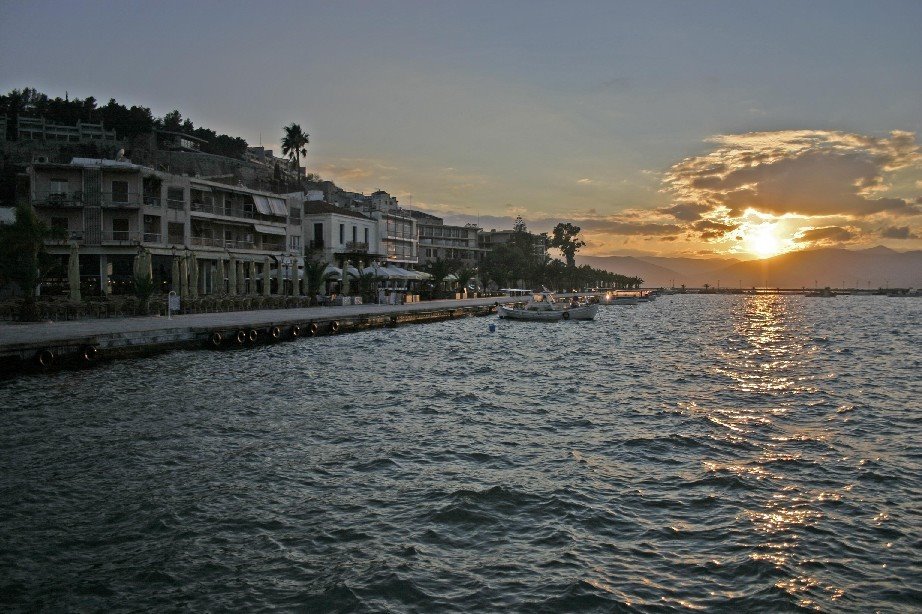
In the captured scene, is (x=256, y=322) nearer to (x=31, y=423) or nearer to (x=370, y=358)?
(x=370, y=358)

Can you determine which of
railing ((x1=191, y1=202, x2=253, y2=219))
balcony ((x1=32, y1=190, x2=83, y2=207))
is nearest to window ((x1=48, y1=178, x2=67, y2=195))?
balcony ((x1=32, y1=190, x2=83, y2=207))

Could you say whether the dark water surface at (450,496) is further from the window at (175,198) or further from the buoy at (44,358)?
the window at (175,198)

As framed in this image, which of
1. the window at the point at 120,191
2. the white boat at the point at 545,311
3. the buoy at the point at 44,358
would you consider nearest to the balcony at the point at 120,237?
the window at the point at 120,191

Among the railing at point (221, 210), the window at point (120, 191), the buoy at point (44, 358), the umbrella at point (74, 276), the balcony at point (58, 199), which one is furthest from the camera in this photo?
the railing at point (221, 210)

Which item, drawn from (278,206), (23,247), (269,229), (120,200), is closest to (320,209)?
(278,206)

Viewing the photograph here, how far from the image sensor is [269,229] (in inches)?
2547

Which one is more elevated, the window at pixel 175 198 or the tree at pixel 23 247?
the window at pixel 175 198

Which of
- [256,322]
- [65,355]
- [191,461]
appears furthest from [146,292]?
[191,461]

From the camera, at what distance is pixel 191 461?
493 inches

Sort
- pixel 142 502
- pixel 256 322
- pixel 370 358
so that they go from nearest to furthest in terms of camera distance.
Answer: pixel 142 502
pixel 370 358
pixel 256 322

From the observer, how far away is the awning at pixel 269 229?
63.4 metres

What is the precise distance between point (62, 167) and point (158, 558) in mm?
50063

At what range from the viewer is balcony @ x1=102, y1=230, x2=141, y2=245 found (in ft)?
161

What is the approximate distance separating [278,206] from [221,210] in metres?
8.25
